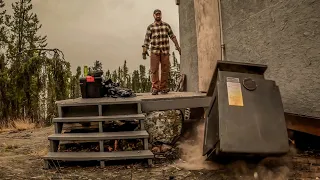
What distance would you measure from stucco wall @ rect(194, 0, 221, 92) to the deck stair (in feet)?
5.70

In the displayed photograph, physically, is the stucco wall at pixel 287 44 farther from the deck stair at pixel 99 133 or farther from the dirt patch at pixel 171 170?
the deck stair at pixel 99 133

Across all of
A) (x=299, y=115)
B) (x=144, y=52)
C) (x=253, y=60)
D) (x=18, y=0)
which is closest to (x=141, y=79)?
(x=18, y=0)

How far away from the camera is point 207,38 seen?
21.0 feet

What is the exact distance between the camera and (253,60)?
554 cm

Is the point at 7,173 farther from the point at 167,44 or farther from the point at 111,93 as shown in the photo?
the point at 167,44

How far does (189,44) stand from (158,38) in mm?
2460

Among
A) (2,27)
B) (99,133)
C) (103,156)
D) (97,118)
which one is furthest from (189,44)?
(2,27)

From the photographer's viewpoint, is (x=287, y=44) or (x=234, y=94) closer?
(x=234, y=94)

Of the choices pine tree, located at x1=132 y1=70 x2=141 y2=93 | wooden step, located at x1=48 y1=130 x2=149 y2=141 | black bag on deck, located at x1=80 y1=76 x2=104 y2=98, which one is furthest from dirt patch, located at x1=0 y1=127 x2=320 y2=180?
pine tree, located at x1=132 y1=70 x2=141 y2=93

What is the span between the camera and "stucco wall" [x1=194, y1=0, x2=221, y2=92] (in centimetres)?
635

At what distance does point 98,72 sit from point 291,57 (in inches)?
120

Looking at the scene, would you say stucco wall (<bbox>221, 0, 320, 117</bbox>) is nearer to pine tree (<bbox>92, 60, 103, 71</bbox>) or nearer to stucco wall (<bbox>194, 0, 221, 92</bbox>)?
stucco wall (<bbox>194, 0, 221, 92</bbox>)

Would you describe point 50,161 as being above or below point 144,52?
below

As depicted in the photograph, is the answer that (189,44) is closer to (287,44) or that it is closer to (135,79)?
(287,44)
